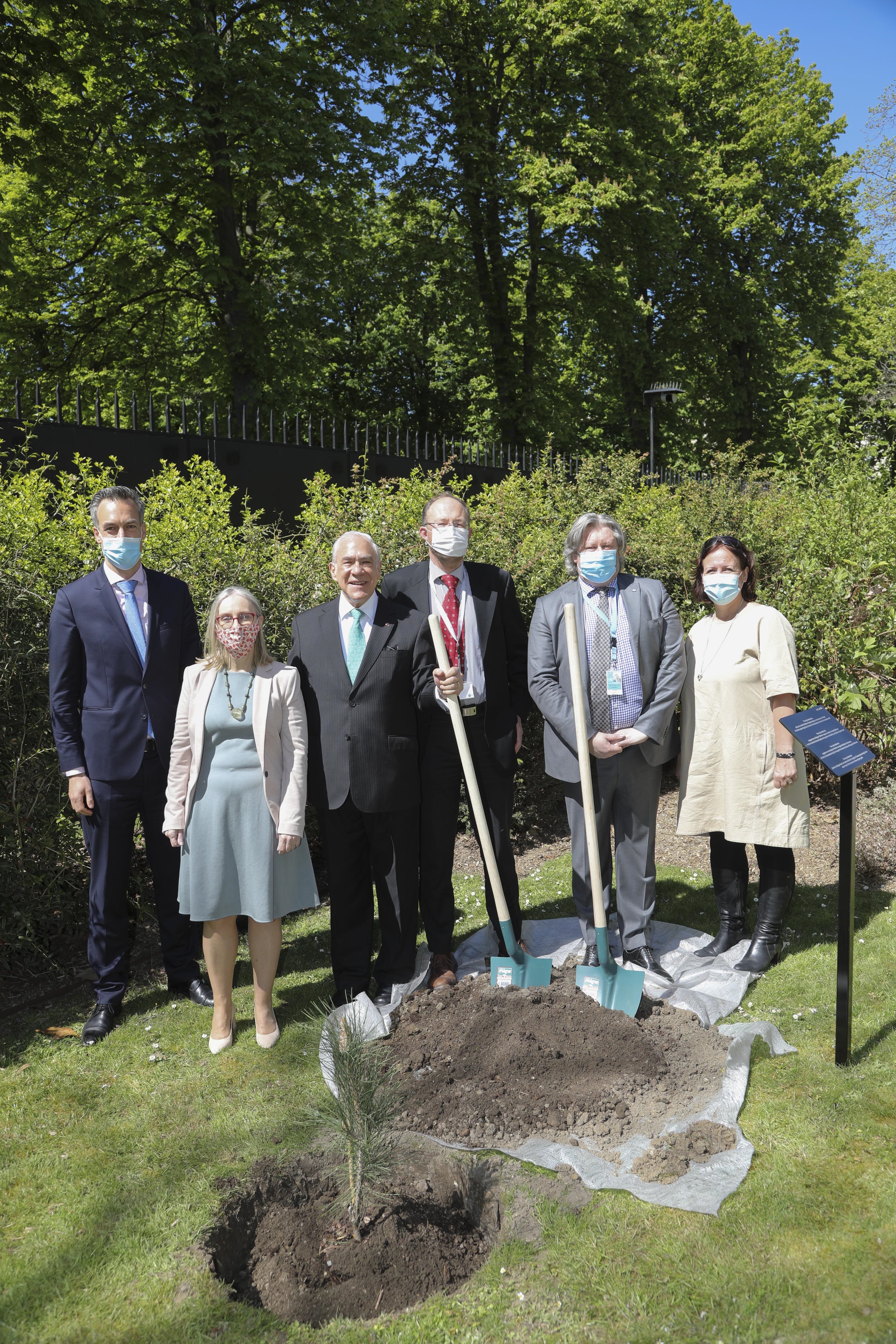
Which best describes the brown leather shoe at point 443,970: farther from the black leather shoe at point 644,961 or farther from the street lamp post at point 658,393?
the street lamp post at point 658,393

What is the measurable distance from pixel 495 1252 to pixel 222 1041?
5.64 ft

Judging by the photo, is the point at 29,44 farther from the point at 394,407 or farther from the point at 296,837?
the point at 394,407

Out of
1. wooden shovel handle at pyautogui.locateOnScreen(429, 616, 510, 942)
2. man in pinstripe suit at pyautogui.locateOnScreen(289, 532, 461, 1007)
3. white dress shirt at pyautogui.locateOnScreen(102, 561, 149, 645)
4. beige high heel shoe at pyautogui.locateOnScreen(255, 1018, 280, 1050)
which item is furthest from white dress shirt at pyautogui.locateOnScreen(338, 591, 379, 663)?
beige high heel shoe at pyautogui.locateOnScreen(255, 1018, 280, 1050)

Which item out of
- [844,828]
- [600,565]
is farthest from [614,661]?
[844,828]

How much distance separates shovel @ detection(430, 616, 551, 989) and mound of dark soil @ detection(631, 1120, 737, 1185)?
3.19 ft

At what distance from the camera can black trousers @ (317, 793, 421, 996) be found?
454cm

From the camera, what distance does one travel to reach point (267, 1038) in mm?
4293

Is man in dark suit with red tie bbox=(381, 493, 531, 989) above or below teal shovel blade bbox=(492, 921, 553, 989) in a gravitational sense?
above

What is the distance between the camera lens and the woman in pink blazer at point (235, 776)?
414 cm

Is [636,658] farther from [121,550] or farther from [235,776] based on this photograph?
[121,550]

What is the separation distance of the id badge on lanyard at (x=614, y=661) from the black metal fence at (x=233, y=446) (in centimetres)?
294

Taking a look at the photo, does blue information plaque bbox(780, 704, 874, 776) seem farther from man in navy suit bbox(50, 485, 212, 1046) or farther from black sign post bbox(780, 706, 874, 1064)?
man in navy suit bbox(50, 485, 212, 1046)

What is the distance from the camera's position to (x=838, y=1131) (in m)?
3.47

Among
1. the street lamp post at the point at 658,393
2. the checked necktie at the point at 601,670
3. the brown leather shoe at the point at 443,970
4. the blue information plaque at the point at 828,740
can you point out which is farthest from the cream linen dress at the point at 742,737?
the street lamp post at the point at 658,393
